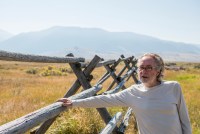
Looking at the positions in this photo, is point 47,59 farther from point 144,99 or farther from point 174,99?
point 174,99

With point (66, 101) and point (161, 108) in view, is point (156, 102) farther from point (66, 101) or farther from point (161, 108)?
point (66, 101)

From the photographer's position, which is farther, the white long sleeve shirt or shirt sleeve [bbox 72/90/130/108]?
shirt sleeve [bbox 72/90/130/108]

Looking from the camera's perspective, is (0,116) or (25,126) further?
(0,116)

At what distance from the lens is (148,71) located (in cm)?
334

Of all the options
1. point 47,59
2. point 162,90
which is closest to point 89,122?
point 47,59

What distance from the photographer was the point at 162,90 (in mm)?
3330

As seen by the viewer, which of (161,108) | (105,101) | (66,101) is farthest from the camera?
(105,101)

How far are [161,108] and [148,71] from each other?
0.39m

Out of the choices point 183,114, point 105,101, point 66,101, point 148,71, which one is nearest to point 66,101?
point 66,101

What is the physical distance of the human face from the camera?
3.34 m

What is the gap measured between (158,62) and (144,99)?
40 centimetres

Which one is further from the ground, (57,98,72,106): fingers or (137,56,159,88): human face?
(137,56,159,88): human face

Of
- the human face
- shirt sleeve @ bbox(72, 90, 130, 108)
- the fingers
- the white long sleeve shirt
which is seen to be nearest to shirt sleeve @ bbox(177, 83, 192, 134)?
the white long sleeve shirt

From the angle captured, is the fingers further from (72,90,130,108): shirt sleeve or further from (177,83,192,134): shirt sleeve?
(177,83,192,134): shirt sleeve
